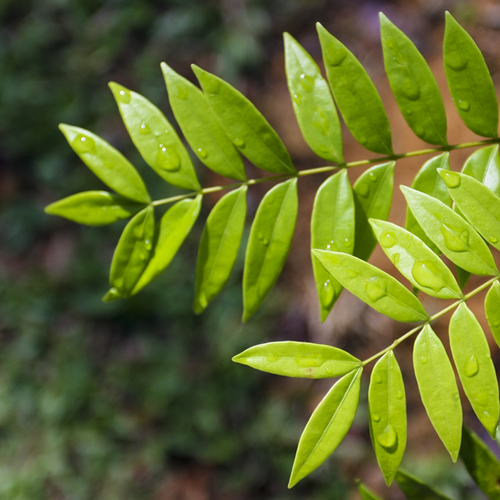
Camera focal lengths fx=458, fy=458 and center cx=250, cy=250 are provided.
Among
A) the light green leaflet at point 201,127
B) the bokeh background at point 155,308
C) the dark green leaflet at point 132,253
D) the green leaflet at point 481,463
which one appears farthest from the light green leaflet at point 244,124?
the bokeh background at point 155,308

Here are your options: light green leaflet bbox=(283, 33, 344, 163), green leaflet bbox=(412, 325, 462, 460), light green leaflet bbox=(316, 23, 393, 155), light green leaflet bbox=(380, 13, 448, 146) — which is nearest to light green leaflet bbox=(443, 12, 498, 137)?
light green leaflet bbox=(380, 13, 448, 146)

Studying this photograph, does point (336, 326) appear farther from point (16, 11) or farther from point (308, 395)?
point (16, 11)

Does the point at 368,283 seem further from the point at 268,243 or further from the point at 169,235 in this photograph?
the point at 169,235

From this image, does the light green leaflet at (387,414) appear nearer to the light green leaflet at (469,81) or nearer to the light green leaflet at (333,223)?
the light green leaflet at (333,223)

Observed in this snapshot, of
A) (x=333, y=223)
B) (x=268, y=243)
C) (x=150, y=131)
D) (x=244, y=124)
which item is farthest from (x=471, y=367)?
(x=150, y=131)

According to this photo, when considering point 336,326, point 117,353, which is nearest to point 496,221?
point 336,326

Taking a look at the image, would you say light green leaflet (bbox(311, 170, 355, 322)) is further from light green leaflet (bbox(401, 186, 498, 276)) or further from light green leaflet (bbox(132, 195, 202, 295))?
light green leaflet (bbox(132, 195, 202, 295))
